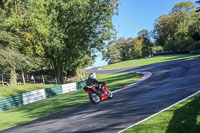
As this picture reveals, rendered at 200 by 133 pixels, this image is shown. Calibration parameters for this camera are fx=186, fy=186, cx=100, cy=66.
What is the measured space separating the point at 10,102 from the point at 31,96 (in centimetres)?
236

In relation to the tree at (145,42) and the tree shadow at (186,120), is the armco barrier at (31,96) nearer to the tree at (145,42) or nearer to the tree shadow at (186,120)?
the tree shadow at (186,120)

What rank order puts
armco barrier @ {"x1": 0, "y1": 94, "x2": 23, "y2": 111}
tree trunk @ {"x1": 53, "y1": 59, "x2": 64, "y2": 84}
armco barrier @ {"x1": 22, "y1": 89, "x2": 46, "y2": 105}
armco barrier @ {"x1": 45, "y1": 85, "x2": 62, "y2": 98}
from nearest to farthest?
armco barrier @ {"x1": 0, "y1": 94, "x2": 23, "y2": 111} → armco barrier @ {"x1": 22, "y1": 89, "x2": 46, "y2": 105} → armco barrier @ {"x1": 45, "y1": 85, "x2": 62, "y2": 98} → tree trunk @ {"x1": 53, "y1": 59, "x2": 64, "y2": 84}

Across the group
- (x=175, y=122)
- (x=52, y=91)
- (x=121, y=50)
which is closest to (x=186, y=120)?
(x=175, y=122)

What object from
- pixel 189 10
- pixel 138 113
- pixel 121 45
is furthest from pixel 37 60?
pixel 121 45

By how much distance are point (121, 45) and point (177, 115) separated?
10684 cm

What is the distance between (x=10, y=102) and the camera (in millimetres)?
17922

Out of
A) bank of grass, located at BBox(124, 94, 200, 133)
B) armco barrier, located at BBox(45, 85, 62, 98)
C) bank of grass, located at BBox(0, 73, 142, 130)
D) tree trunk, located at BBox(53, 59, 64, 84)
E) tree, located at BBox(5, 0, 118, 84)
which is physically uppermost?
tree, located at BBox(5, 0, 118, 84)

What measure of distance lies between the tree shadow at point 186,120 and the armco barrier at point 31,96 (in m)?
15.9

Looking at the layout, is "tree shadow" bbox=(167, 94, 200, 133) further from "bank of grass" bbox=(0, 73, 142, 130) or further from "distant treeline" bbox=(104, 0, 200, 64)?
"distant treeline" bbox=(104, 0, 200, 64)

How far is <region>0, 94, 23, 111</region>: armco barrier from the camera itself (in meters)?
17.3

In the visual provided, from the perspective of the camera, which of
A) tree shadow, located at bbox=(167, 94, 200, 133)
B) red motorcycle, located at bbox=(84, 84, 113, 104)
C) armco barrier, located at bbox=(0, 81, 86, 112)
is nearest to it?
tree shadow, located at bbox=(167, 94, 200, 133)

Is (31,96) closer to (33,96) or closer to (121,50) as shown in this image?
(33,96)

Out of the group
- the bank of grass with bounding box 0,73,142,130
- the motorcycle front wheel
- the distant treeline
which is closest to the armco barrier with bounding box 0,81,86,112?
the bank of grass with bounding box 0,73,142,130

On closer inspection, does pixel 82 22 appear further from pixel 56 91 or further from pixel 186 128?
pixel 186 128
